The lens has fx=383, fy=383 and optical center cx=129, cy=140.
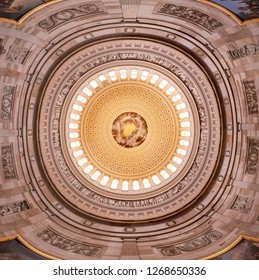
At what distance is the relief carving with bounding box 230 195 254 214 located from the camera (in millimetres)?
15891

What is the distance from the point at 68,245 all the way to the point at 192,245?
520cm

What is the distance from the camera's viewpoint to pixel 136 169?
22.0m

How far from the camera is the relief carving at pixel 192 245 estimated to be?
1573 centimetres

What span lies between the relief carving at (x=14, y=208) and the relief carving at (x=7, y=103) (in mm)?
3611

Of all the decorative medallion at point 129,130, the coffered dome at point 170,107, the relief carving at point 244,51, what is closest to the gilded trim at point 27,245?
the coffered dome at point 170,107

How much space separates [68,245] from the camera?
16125mm

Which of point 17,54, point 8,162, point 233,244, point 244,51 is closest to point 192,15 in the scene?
point 244,51

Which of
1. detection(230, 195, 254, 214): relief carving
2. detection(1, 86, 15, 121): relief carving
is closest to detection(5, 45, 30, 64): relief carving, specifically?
detection(1, 86, 15, 121): relief carving

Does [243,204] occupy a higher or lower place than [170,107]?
lower

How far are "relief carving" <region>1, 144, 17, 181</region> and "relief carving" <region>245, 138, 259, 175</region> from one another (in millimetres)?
10067

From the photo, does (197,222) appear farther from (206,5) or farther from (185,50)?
(206,5)

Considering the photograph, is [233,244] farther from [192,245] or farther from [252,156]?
[252,156]

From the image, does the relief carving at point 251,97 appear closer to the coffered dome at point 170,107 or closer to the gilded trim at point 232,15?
the coffered dome at point 170,107

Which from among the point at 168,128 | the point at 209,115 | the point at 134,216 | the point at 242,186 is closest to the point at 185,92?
the point at 209,115
